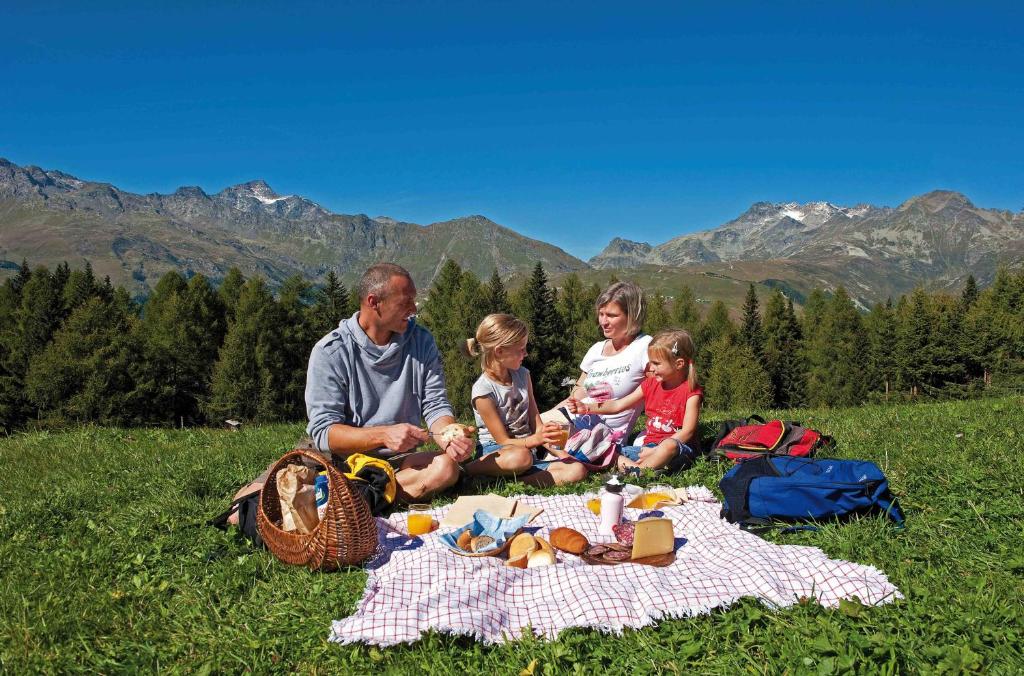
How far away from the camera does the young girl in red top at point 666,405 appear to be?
23.3 feet

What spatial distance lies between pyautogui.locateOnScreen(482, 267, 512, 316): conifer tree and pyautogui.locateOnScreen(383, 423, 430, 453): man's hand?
39454mm

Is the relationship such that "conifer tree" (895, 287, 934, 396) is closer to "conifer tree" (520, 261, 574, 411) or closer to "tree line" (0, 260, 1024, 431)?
"tree line" (0, 260, 1024, 431)

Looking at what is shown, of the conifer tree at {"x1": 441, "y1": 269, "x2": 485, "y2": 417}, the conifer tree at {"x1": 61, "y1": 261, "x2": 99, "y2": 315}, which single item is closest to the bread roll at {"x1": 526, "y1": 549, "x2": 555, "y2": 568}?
the conifer tree at {"x1": 441, "y1": 269, "x2": 485, "y2": 417}

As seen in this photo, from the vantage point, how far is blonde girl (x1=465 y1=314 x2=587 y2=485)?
678cm

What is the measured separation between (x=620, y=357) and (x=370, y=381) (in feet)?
11.2

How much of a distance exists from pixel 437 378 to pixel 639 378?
2.80 meters

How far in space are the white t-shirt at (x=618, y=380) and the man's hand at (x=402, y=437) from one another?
2.81 metres

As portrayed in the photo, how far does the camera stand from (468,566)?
4.40 metres

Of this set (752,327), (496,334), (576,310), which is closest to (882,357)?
(752,327)

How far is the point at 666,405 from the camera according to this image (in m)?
7.68

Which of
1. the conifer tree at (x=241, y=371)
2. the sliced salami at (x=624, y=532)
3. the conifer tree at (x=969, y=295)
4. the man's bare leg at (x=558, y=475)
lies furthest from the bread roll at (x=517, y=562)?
the conifer tree at (x=969, y=295)

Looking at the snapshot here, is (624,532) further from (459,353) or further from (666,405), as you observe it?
(459,353)

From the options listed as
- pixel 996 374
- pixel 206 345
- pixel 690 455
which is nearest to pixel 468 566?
pixel 690 455

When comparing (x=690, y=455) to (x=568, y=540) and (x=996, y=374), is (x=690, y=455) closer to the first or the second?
(x=568, y=540)
